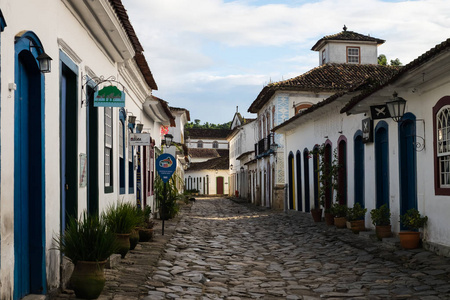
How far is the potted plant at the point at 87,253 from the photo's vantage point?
5.82m

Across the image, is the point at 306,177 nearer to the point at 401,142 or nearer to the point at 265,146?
the point at 401,142

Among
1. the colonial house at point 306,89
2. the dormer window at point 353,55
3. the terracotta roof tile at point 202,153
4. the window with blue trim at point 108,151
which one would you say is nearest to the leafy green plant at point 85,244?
the window with blue trim at point 108,151

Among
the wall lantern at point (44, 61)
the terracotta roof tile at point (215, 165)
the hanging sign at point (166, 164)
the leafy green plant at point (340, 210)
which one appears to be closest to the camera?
the wall lantern at point (44, 61)

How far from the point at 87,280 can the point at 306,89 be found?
860 inches

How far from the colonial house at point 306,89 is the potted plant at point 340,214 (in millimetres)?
8142

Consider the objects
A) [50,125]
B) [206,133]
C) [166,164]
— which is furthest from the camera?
[206,133]

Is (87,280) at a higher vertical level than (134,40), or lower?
lower

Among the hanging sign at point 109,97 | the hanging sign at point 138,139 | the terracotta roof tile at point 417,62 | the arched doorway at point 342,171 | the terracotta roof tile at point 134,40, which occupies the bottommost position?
the arched doorway at point 342,171

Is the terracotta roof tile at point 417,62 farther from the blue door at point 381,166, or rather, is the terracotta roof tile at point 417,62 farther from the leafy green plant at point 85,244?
the leafy green plant at point 85,244

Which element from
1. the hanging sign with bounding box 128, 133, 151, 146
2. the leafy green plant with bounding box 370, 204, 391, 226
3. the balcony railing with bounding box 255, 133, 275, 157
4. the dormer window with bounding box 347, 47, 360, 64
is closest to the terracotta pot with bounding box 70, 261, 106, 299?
the hanging sign with bounding box 128, 133, 151, 146

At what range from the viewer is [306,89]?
87.0ft

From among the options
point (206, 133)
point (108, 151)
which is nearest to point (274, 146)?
point (108, 151)

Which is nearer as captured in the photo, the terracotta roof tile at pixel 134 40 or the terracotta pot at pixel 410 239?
the terracotta roof tile at pixel 134 40

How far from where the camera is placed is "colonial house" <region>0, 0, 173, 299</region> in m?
4.74
